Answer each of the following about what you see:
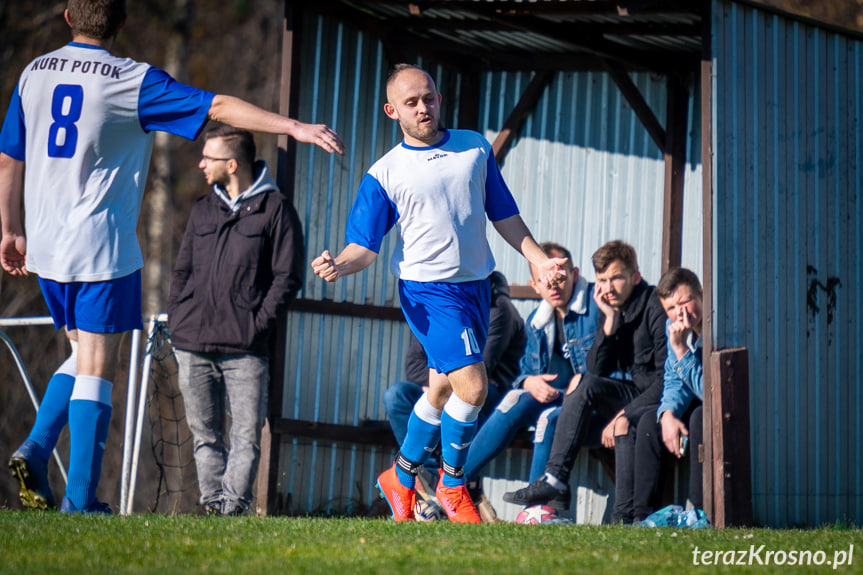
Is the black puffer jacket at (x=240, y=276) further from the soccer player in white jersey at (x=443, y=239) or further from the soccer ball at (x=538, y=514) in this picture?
the soccer ball at (x=538, y=514)

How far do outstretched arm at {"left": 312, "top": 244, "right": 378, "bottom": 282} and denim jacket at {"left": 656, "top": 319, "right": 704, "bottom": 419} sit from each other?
2224 mm

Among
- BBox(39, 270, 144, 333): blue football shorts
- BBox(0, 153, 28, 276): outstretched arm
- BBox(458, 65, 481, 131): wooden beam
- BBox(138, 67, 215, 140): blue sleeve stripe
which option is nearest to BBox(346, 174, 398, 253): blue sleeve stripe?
BBox(138, 67, 215, 140): blue sleeve stripe

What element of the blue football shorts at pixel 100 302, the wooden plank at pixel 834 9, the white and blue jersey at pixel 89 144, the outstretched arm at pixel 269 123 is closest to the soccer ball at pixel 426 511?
the blue football shorts at pixel 100 302

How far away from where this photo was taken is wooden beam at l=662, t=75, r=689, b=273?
9.01 meters

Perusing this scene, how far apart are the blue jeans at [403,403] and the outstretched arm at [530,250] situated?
2.13 m

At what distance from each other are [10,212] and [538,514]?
356 centimetres

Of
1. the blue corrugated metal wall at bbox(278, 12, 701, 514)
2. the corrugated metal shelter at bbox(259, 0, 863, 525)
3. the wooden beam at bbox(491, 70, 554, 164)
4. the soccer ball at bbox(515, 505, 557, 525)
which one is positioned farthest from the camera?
the wooden beam at bbox(491, 70, 554, 164)

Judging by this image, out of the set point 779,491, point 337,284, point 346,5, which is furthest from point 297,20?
point 779,491

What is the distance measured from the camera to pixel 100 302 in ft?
18.8

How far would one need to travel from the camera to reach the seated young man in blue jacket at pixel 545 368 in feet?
25.5

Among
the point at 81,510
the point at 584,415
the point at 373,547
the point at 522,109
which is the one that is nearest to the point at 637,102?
the point at 522,109

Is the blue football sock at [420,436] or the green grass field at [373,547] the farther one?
the blue football sock at [420,436]

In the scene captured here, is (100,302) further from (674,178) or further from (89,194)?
(674,178)

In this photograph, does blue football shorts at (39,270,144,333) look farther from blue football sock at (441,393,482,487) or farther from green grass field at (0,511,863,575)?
blue football sock at (441,393,482,487)
